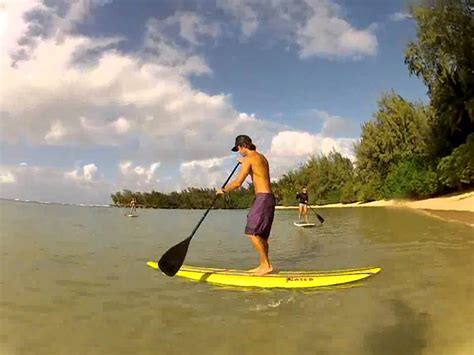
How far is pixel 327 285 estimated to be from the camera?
7613 millimetres

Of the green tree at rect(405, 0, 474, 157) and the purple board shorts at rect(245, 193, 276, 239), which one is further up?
the green tree at rect(405, 0, 474, 157)

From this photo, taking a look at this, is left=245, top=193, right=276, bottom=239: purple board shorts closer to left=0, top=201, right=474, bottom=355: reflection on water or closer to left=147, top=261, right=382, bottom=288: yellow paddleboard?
left=147, top=261, right=382, bottom=288: yellow paddleboard

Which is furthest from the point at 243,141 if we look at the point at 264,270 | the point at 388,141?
the point at 388,141

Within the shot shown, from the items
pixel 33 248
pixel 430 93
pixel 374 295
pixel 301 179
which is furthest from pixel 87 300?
pixel 301 179

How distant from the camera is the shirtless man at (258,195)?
7.94 metres

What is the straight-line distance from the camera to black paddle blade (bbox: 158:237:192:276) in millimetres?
8156

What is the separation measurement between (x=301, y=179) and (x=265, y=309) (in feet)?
212

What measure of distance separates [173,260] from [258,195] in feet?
5.94

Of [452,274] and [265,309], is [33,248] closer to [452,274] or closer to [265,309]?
[265,309]

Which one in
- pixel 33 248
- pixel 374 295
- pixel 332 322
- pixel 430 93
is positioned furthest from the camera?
pixel 430 93

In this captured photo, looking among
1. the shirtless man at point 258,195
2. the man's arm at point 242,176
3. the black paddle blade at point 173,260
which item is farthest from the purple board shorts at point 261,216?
the black paddle blade at point 173,260

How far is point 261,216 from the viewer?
26.0 feet

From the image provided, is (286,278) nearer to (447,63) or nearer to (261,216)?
(261,216)

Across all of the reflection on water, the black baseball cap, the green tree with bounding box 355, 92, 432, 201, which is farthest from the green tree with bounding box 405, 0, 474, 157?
the black baseball cap
